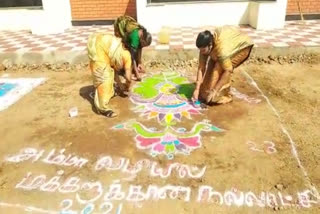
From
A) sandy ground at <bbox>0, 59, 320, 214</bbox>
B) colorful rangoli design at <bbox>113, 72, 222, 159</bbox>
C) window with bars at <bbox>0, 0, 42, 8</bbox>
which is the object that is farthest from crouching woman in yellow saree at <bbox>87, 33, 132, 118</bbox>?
window with bars at <bbox>0, 0, 42, 8</bbox>

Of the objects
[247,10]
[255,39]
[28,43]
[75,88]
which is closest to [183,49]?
[255,39]

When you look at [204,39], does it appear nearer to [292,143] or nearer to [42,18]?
[292,143]

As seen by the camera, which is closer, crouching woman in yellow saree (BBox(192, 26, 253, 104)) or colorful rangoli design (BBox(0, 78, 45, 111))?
crouching woman in yellow saree (BBox(192, 26, 253, 104))

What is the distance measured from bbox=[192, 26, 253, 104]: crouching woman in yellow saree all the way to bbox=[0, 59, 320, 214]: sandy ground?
0.79ft

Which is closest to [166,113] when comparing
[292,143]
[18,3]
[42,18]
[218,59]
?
[218,59]

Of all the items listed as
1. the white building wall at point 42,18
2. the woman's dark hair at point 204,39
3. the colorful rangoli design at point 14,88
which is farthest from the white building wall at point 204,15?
the woman's dark hair at point 204,39

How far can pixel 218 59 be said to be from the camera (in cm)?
449

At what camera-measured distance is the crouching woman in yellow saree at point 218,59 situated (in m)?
4.42

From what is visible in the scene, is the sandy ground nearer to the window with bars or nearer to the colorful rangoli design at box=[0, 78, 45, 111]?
the colorful rangoli design at box=[0, 78, 45, 111]

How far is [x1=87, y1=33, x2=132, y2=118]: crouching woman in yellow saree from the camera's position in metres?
4.73

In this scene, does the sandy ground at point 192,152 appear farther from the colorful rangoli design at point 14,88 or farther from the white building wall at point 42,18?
the white building wall at point 42,18

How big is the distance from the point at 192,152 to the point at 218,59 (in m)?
1.40

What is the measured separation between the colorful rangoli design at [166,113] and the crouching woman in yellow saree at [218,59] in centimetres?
31

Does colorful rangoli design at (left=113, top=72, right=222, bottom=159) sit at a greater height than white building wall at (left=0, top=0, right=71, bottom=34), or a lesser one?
lesser
